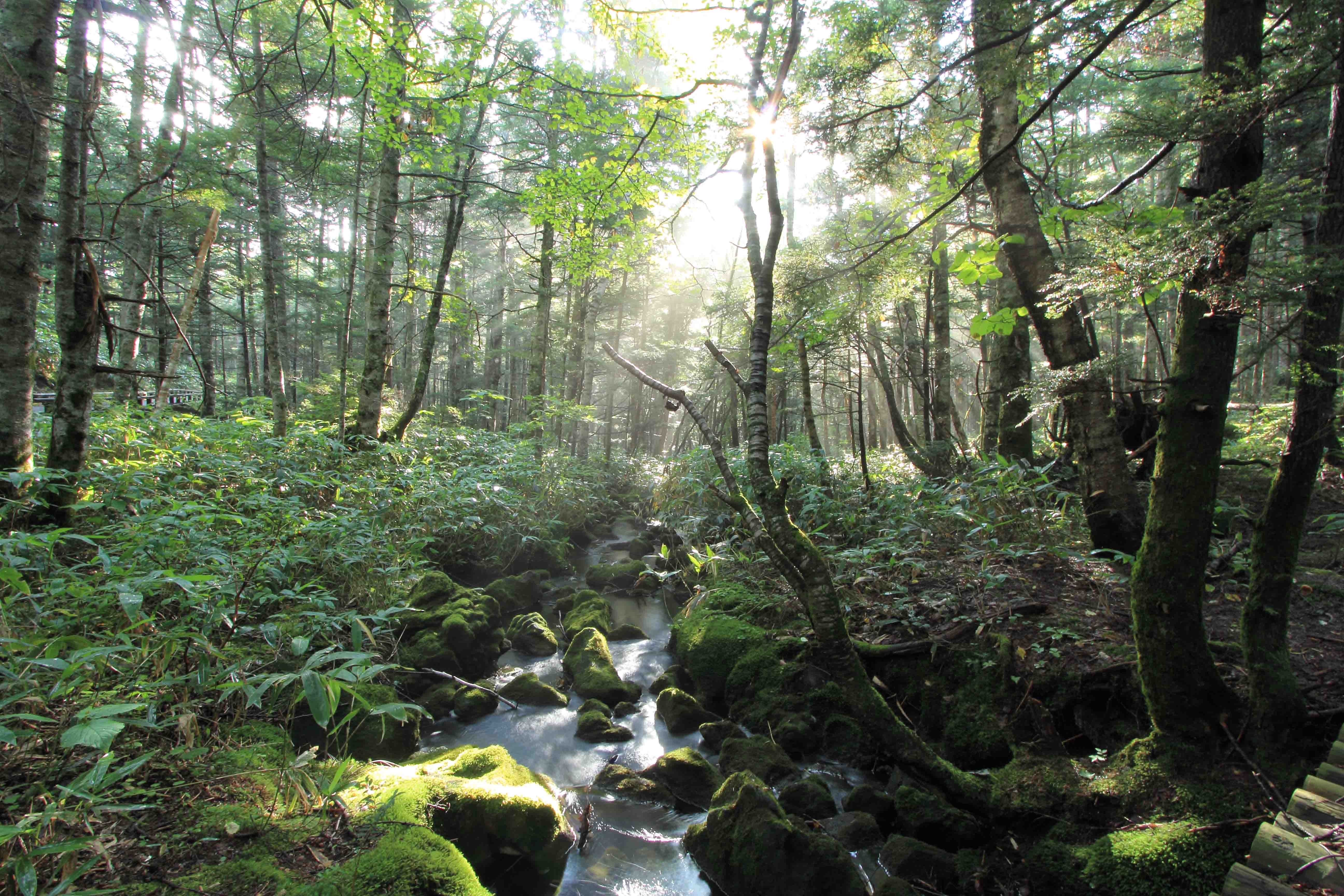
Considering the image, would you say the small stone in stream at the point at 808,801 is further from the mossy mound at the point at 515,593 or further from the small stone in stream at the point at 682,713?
the mossy mound at the point at 515,593

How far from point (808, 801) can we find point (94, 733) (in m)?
3.87

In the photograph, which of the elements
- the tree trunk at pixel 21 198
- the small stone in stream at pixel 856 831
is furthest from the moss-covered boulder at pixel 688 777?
the tree trunk at pixel 21 198

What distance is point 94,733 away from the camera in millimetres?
1648

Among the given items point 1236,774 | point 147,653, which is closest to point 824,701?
point 1236,774

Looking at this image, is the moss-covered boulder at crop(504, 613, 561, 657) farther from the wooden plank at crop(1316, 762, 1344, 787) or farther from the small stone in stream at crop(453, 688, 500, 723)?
the wooden plank at crop(1316, 762, 1344, 787)

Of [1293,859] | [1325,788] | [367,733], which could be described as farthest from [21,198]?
[1325,788]

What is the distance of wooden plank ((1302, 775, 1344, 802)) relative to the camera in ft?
8.01

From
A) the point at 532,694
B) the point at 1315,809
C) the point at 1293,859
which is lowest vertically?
the point at 532,694

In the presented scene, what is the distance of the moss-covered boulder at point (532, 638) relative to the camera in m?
7.14

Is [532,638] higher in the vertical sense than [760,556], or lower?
lower

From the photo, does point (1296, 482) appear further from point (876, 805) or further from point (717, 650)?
point (717, 650)

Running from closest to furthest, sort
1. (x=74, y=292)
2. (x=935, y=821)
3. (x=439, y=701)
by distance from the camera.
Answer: (x=935, y=821) → (x=74, y=292) → (x=439, y=701)

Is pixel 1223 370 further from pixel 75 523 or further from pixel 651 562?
pixel 651 562

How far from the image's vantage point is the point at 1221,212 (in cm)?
249
